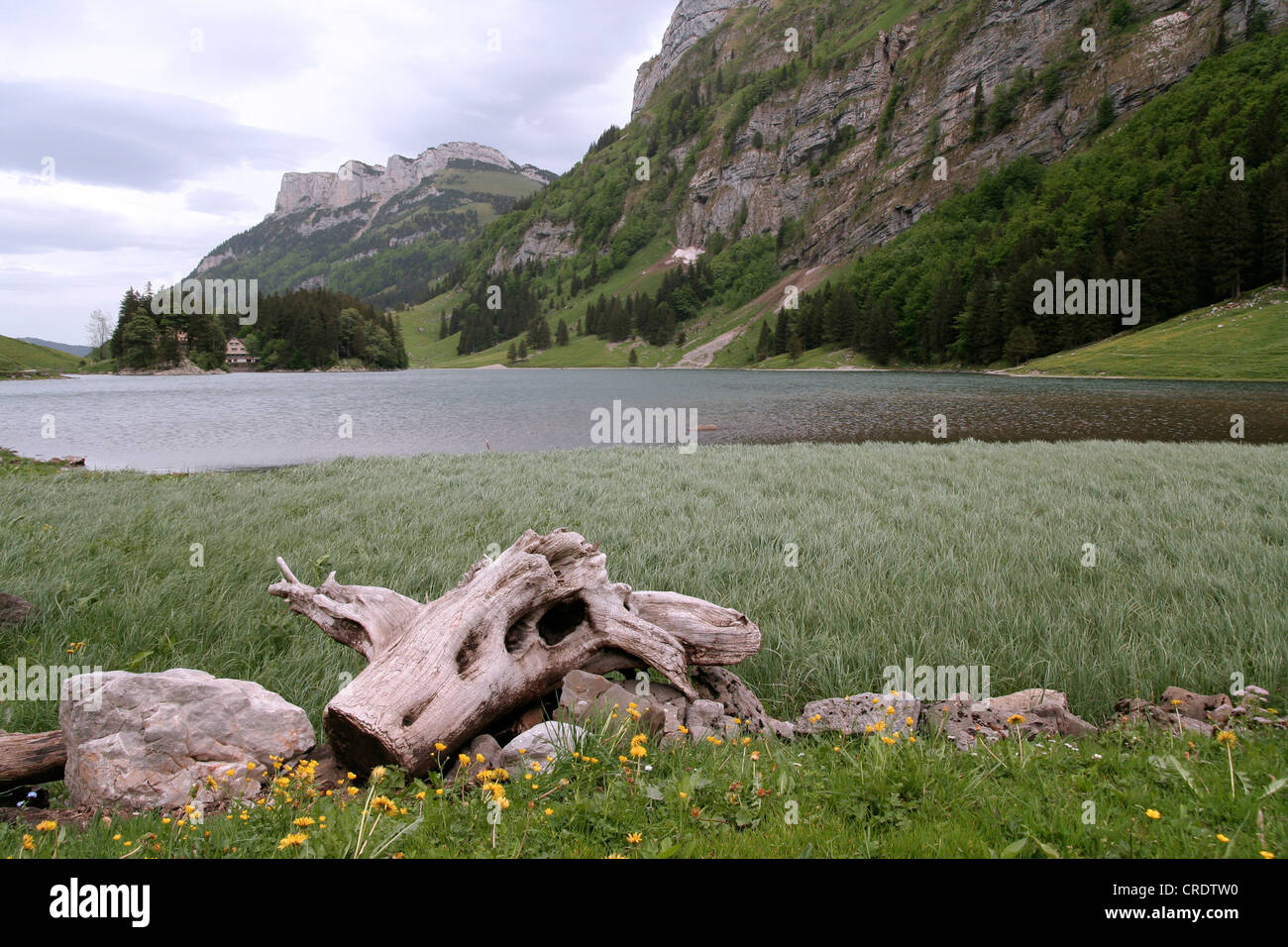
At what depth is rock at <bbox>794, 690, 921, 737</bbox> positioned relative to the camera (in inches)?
167

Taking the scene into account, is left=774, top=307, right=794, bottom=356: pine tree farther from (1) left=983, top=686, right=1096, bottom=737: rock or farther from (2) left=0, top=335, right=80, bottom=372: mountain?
(2) left=0, top=335, right=80, bottom=372: mountain

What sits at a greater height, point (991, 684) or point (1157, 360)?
point (1157, 360)

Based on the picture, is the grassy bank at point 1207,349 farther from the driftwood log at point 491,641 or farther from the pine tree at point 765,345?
the driftwood log at point 491,641

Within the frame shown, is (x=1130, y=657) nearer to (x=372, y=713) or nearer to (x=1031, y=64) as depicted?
(x=372, y=713)

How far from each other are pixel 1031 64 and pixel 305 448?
665 feet

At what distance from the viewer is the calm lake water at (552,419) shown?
96.7ft

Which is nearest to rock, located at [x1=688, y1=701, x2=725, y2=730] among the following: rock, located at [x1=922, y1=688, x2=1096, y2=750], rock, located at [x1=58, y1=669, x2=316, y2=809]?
rock, located at [x1=922, y1=688, x2=1096, y2=750]

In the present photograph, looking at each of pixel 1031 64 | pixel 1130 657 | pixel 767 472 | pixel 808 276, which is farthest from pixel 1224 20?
pixel 1130 657

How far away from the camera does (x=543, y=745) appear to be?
145 inches

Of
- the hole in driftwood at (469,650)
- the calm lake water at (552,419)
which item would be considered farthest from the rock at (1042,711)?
the calm lake water at (552,419)

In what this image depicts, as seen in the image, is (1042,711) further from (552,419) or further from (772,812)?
(552,419)

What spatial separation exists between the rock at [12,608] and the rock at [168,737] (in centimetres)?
315

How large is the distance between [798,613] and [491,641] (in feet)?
12.4

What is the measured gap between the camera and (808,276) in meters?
183
